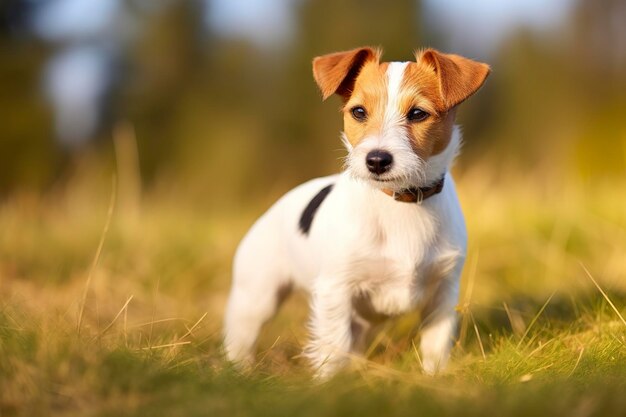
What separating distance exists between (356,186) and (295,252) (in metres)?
0.56

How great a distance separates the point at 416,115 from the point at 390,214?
0.49 m

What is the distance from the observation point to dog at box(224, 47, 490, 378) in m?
3.43

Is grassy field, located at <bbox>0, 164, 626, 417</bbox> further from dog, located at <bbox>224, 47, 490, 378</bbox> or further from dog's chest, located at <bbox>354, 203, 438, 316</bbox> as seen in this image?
dog's chest, located at <bbox>354, 203, 438, 316</bbox>

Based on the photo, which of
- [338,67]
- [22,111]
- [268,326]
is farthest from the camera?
[22,111]

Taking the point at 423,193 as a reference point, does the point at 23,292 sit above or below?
below

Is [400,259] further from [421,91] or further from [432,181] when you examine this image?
[421,91]

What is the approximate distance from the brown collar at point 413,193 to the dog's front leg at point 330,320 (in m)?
0.50

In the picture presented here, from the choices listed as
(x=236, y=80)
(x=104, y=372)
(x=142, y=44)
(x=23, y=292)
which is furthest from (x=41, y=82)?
(x=104, y=372)

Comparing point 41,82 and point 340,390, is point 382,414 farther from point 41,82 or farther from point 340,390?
point 41,82

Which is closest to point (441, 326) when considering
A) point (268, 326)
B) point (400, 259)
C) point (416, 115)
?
point (400, 259)

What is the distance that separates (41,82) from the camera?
12.9 meters

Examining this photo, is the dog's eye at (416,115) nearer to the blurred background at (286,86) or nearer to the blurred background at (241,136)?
the blurred background at (241,136)

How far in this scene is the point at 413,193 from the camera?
356cm

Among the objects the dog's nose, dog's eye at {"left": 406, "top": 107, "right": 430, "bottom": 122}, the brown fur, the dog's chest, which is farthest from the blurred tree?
the dog's nose
